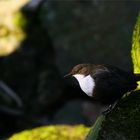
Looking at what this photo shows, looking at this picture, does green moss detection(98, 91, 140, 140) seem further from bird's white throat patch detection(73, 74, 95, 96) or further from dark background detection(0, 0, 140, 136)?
dark background detection(0, 0, 140, 136)

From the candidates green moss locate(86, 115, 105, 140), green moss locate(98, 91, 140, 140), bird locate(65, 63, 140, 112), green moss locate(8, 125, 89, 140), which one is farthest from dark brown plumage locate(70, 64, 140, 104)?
green moss locate(8, 125, 89, 140)

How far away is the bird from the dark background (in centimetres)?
435

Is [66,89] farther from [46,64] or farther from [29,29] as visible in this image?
[29,29]

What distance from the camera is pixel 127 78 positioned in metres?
5.40

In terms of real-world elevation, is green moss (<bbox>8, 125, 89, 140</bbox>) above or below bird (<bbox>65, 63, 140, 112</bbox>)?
below

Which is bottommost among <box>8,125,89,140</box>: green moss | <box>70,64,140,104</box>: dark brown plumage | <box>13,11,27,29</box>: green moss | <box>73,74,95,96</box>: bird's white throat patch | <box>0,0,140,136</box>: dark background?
<box>0,0,140,136</box>: dark background

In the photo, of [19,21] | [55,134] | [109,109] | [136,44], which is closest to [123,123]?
[109,109]

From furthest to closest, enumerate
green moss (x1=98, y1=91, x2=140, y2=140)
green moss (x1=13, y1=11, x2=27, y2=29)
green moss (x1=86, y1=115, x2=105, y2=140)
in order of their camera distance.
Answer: green moss (x1=13, y1=11, x2=27, y2=29) → green moss (x1=86, y1=115, x2=105, y2=140) → green moss (x1=98, y1=91, x2=140, y2=140)

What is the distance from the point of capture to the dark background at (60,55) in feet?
32.7

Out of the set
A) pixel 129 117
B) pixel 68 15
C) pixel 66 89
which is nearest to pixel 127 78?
pixel 129 117

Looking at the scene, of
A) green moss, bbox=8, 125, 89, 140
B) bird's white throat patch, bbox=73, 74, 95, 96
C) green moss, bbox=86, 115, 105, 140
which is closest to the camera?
green moss, bbox=86, 115, 105, 140

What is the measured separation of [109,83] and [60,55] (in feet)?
15.8

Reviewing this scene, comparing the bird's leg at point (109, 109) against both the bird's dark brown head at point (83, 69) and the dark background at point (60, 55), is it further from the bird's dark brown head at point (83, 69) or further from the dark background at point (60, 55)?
the dark background at point (60, 55)

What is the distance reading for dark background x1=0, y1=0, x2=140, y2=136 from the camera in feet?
32.7
